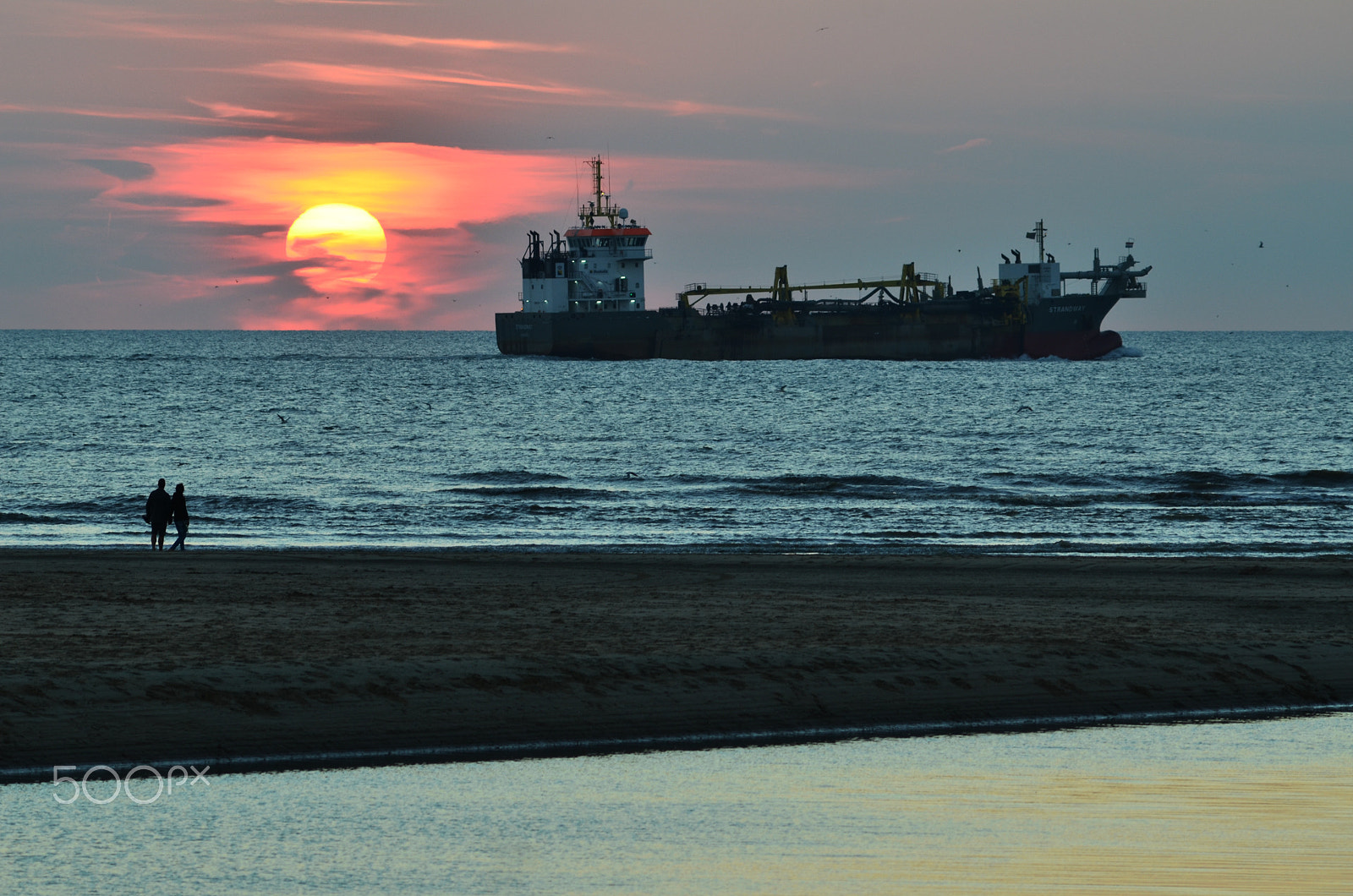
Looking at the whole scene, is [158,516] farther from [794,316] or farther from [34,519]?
[794,316]

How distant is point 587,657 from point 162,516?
13220 millimetres

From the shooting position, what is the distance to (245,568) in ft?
68.7

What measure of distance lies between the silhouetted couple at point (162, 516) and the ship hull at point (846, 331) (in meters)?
108

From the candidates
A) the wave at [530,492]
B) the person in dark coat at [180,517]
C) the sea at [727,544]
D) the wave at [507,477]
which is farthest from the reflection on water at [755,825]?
the wave at [507,477]

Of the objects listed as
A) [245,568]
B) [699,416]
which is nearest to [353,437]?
[699,416]

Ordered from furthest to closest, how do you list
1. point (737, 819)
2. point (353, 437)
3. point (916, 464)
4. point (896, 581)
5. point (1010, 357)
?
point (1010, 357)
point (353, 437)
point (916, 464)
point (896, 581)
point (737, 819)

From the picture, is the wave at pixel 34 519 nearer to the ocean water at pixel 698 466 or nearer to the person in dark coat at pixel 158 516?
the ocean water at pixel 698 466

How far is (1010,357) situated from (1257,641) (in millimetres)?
120407

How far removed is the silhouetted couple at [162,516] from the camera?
24.4 metres

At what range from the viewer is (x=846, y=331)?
437ft

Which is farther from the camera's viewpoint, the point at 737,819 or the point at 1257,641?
the point at 1257,641

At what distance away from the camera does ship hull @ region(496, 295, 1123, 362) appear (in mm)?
132500

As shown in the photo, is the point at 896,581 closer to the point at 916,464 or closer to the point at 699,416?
the point at 916,464

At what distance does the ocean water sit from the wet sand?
7.89 meters
